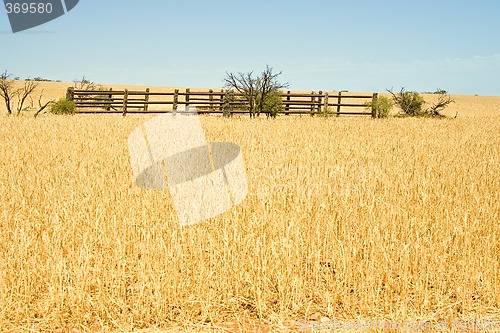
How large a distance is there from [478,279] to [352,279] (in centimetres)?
101

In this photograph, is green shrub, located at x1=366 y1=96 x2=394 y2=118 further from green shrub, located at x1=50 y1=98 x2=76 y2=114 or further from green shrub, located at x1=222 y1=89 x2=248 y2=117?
green shrub, located at x1=50 y1=98 x2=76 y2=114

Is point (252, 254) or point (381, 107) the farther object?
point (381, 107)

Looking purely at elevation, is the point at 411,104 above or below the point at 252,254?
above

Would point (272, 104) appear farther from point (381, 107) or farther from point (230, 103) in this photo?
point (381, 107)

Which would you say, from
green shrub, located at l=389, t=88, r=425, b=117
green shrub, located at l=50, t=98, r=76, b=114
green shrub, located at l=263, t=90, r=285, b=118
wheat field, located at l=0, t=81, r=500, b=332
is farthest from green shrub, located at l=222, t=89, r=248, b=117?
wheat field, located at l=0, t=81, r=500, b=332

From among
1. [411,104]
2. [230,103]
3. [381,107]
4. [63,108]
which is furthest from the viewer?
[411,104]

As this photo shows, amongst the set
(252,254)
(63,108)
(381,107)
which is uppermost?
(381,107)

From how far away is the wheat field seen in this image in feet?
11.9

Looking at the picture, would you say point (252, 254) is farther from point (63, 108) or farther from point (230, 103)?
point (63, 108)

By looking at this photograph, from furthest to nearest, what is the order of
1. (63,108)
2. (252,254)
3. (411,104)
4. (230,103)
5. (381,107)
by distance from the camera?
(411,104) → (381,107) → (230,103) → (63,108) → (252,254)

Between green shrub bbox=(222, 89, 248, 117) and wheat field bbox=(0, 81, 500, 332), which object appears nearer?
wheat field bbox=(0, 81, 500, 332)

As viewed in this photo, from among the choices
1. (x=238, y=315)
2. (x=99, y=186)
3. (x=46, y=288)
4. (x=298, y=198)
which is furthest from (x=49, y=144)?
(x=238, y=315)

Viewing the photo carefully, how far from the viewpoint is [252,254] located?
4.45 meters

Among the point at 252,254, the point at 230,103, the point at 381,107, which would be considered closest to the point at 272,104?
the point at 230,103
